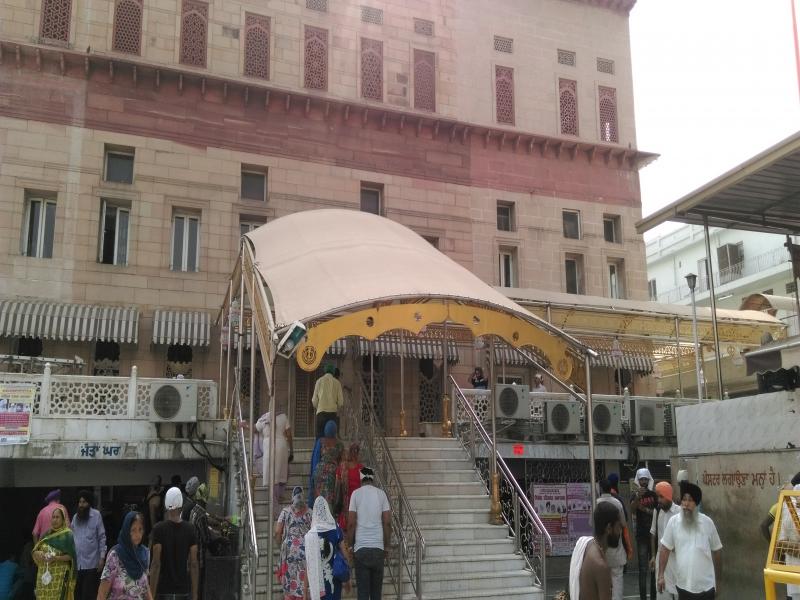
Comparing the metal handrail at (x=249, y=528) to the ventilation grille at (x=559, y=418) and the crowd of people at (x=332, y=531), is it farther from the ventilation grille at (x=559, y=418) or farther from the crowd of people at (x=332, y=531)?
the ventilation grille at (x=559, y=418)

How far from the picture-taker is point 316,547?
794cm

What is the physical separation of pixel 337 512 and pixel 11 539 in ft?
29.7

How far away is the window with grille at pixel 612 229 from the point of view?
79.0 ft

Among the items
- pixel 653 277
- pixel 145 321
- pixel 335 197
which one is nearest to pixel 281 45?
pixel 335 197

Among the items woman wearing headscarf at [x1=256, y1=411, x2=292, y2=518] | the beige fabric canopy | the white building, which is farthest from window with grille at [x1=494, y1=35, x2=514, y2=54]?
woman wearing headscarf at [x1=256, y1=411, x2=292, y2=518]

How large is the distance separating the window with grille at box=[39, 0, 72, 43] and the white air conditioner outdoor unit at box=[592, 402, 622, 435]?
51.3 feet

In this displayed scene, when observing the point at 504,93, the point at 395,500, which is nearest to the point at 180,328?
the point at 395,500

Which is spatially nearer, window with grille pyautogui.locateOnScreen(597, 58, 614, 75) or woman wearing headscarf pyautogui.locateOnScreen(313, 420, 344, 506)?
woman wearing headscarf pyautogui.locateOnScreen(313, 420, 344, 506)

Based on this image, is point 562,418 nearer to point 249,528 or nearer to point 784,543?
point 249,528

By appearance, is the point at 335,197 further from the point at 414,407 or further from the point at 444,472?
the point at 444,472

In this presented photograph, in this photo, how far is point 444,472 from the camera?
12633 millimetres

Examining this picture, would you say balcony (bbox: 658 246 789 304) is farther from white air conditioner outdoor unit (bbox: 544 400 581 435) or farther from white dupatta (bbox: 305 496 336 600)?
white dupatta (bbox: 305 496 336 600)

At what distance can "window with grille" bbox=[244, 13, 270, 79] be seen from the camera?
2069cm

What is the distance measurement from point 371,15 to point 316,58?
232 centimetres
